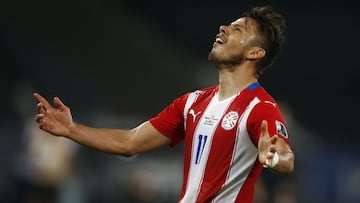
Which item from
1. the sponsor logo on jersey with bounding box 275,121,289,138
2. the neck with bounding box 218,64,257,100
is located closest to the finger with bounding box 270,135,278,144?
the sponsor logo on jersey with bounding box 275,121,289,138

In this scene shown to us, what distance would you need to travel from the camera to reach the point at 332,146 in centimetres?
1263

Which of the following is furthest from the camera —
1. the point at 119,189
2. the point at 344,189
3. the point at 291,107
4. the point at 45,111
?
the point at 291,107

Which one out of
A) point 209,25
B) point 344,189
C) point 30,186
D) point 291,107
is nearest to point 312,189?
point 344,189

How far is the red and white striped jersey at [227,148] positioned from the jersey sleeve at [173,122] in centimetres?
26

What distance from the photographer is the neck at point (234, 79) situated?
5191mm

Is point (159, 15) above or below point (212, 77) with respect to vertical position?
above

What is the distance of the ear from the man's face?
23 millimetres

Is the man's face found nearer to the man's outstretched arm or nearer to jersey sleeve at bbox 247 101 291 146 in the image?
jersey sleeve at bbox 247 101 291 146

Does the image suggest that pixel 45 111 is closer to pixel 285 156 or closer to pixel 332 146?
pixel 285 156

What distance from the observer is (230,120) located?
4.99 m

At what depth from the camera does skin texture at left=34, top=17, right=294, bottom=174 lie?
206 inches

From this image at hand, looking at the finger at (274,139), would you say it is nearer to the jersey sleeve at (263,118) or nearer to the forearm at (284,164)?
the forearm at (284,164)

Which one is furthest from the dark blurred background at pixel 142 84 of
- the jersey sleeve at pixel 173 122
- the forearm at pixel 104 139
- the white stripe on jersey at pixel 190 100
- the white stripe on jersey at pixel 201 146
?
the white stripe on jersey at pixel 201 146

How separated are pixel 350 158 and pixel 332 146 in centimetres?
30
